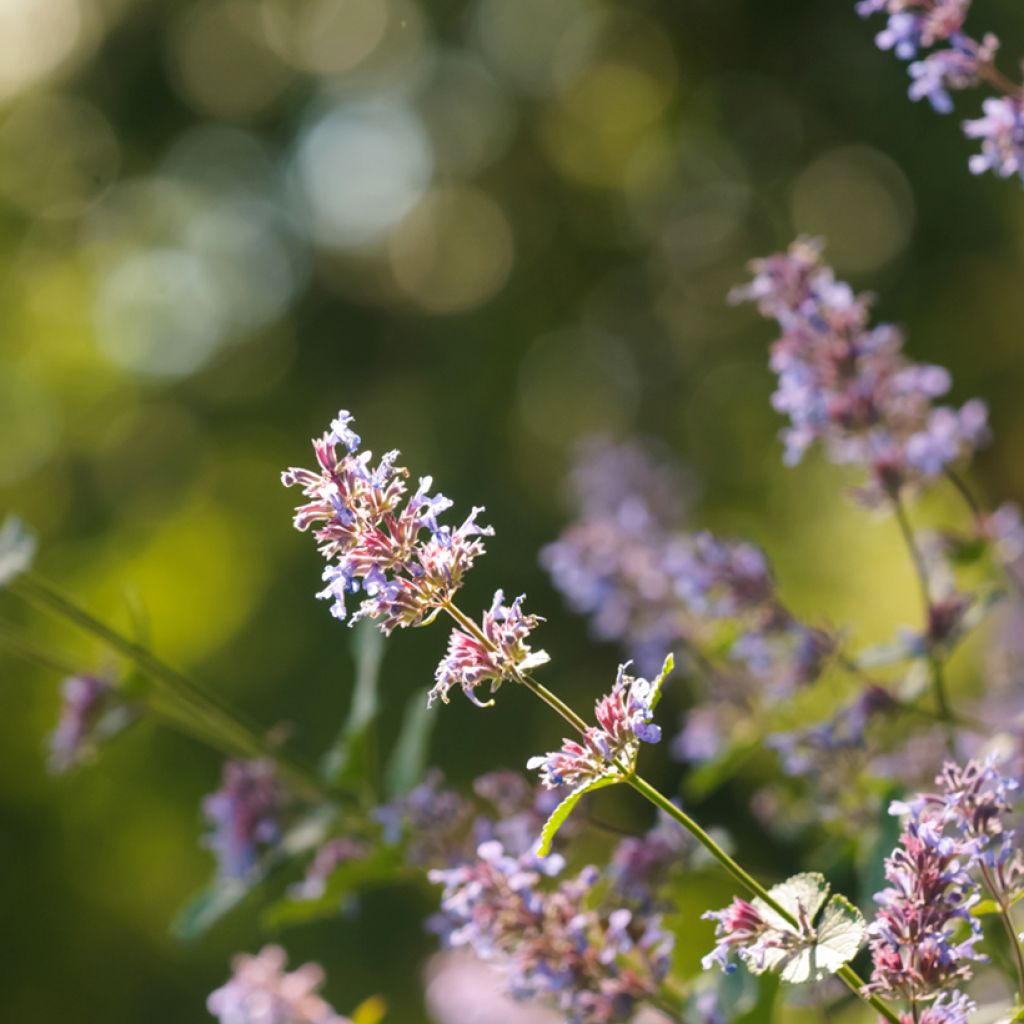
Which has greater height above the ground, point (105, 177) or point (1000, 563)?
point (105, 177)

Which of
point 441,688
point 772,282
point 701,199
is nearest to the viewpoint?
point 441,688

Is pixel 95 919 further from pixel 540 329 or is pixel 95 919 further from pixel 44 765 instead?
pixel 540 329

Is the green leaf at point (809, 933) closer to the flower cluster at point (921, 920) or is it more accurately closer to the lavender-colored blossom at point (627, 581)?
the flower cluster at point (921, 920)

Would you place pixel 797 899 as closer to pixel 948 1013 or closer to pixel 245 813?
pixel 948 1013

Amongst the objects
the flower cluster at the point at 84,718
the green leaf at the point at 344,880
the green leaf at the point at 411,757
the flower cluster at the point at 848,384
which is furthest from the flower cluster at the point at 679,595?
the flower cluster at the point at 84,718

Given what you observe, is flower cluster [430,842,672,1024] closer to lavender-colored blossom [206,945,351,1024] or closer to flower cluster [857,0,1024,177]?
lavender-colored blossom [206,945,351,1024]

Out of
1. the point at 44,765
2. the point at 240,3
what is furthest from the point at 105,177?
the point at 44,765

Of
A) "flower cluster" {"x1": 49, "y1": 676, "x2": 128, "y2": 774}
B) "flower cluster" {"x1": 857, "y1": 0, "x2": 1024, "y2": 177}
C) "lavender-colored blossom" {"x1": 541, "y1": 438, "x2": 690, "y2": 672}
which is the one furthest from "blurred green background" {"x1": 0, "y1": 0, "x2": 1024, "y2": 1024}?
"flower cluster" {"x1": 857, "y1": 0, "x2": 1024, "y2": 177}
